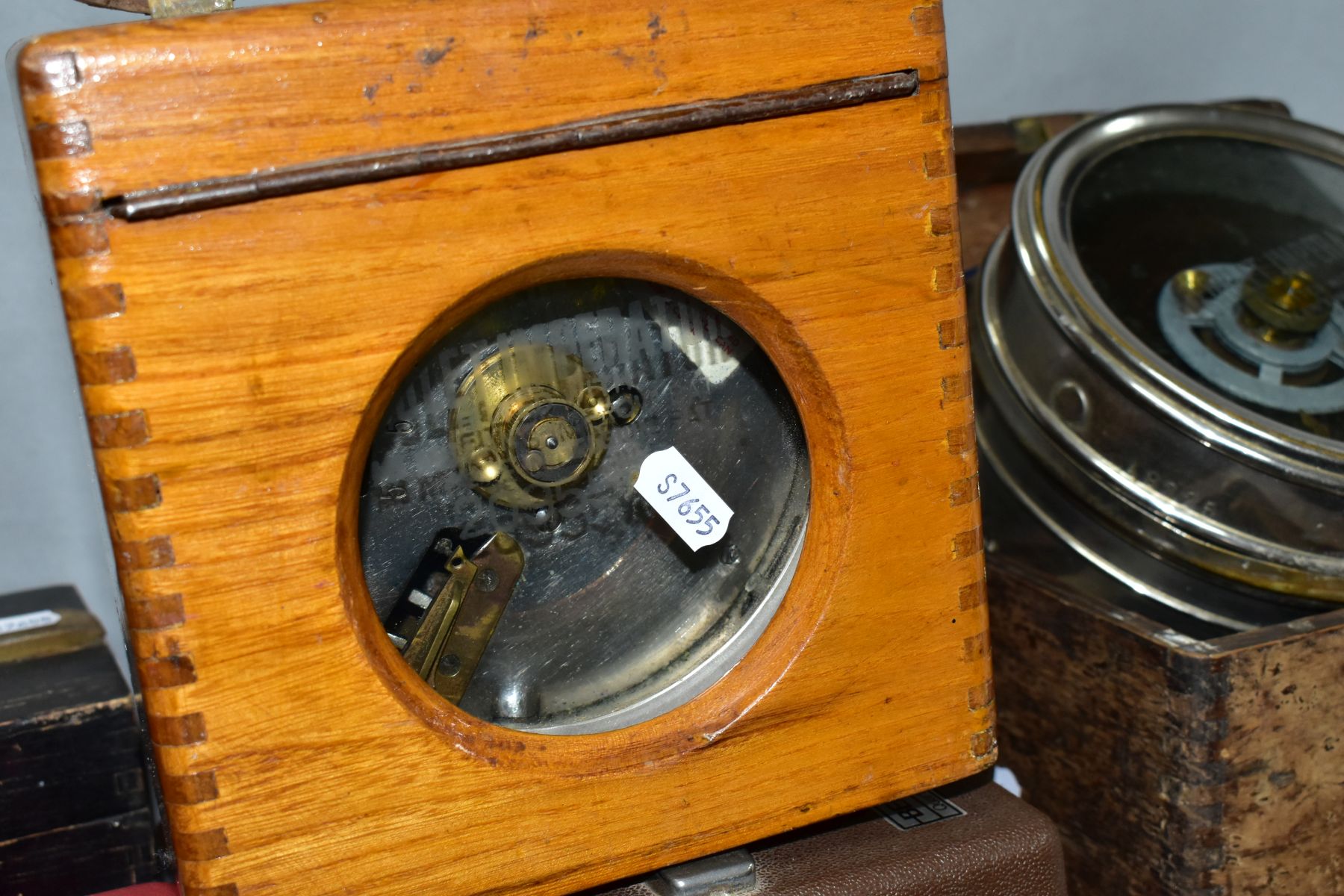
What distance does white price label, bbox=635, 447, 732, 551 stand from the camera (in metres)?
1.07

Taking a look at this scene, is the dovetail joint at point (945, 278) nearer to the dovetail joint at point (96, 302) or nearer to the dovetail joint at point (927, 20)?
the dovetail joint at point (927, 20)

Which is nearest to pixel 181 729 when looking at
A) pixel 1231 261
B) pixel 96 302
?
pixel 96 302

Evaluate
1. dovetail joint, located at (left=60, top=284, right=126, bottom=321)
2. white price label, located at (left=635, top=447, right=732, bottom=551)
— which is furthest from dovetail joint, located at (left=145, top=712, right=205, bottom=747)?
white price label, located at (left=635, top=447, right=732, bottom=551)

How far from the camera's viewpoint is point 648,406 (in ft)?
3.52

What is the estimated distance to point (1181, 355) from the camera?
1484mm

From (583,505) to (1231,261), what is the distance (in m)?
1.00

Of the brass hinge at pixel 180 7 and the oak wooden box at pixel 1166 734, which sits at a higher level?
the brass hinge at pixel 180 7

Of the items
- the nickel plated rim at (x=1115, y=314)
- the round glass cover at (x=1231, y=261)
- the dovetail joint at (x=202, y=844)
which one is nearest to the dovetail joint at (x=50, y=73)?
the dovetail joint at (x=202, y=844)

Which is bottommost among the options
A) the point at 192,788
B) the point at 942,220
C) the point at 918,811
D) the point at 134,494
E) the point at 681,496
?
the point at 918,811

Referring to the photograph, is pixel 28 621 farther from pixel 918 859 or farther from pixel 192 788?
pixel 918 859

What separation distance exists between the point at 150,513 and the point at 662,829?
18.0 inches

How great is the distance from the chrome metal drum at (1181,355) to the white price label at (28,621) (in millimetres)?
1115

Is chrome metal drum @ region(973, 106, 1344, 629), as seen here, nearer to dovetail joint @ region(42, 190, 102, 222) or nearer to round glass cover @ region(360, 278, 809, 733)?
round glass cover @ region(360, 278, 809, 733)

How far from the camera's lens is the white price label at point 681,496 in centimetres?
107
